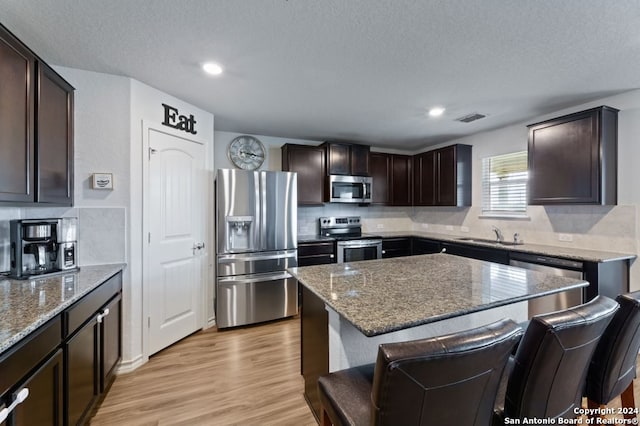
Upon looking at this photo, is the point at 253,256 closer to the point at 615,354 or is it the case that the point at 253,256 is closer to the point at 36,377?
the point at 36,377

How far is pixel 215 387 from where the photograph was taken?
2111 mm

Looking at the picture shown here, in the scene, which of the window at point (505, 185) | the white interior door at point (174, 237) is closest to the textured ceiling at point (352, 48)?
the white interior door at point (174, 237)

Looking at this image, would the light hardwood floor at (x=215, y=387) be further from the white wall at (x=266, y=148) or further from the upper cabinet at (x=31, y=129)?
the white wall at (x=266, y=148)

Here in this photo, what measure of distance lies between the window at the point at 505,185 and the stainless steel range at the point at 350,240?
1.66 m

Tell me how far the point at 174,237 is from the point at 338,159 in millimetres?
2562

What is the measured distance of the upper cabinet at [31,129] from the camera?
58.3 inches

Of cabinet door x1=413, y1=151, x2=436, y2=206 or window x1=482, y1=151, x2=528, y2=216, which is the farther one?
cabinet door x1=413, y1=151, x2=436, y2=206

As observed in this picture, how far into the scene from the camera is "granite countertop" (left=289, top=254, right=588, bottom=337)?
115 centimetres

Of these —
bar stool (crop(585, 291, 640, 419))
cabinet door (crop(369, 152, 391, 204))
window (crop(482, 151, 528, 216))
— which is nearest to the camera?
bar stool (crop(585, 291, 640, 419))

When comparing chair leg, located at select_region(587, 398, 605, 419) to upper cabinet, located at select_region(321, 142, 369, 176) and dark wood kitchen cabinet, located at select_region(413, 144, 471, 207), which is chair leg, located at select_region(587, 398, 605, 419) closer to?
dark wood kitchen cabinet, located at select_region(413, 144, 471, 207)

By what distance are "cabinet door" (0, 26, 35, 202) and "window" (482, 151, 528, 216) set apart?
471 centimetres

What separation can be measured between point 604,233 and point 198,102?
432cm

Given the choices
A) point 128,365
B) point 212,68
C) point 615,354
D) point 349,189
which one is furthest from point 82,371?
point 349,189

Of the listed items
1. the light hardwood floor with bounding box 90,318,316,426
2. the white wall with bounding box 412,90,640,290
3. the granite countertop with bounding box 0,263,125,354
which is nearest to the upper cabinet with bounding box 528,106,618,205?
the white wall with bounding box 412,90,640,290
